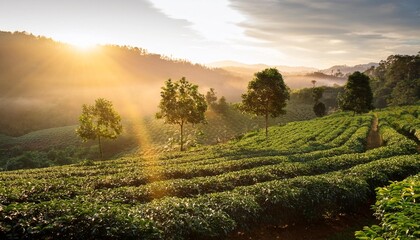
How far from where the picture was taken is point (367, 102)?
267ft

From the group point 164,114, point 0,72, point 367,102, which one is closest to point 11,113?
point 0,72

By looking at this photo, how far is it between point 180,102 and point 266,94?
13.6m

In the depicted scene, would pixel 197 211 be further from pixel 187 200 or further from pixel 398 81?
pixel 398 81

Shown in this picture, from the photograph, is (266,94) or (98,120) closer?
(98,120)

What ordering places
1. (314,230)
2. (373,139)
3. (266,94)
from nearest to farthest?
(314,230) → (266,94) → (373,139)

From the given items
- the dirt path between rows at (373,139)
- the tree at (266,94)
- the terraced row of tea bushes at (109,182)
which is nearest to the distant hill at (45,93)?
the tree at (266,94)

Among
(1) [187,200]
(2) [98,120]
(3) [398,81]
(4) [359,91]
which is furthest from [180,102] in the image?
(3) [398,81]

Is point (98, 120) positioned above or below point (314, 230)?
above

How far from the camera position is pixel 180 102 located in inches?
2078

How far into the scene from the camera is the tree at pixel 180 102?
52656 mm

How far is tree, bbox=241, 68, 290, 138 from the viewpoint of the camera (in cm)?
5291

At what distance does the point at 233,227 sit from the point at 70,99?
164 m

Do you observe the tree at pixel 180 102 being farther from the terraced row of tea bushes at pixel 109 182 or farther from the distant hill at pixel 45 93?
the distant hill at pixel 45 93

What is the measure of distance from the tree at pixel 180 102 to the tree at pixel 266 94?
7878 mm
